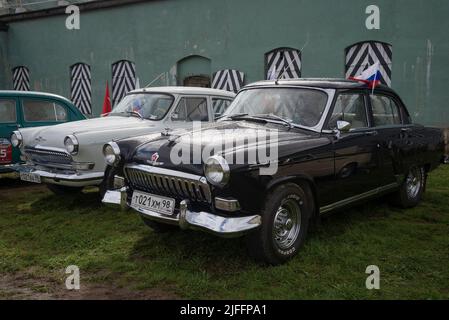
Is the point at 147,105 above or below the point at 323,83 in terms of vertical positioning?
below

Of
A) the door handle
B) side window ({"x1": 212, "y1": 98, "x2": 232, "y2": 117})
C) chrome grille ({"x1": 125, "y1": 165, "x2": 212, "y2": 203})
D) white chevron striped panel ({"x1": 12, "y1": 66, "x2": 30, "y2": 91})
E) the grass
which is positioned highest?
white chevron striped panel ({"x1": 12, "y1": 66, "x2": 30, "y2": 91})

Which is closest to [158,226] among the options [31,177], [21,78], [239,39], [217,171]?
[217,171]

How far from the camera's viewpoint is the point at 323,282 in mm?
3607

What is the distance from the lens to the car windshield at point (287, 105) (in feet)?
14.6

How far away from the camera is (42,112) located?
7559 millimetres

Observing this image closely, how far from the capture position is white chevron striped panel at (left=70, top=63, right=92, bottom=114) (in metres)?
15.6

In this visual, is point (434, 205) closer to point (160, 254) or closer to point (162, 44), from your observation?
point (160, 254)

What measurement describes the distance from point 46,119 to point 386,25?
753cm

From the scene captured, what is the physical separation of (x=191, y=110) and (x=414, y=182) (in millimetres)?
3304

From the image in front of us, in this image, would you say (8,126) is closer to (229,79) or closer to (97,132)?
(97,132)

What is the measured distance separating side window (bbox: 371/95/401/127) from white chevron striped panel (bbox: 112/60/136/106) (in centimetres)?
1034

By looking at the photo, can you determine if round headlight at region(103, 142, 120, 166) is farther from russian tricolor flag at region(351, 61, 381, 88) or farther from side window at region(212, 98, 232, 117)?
russian tricolor flag at region(351, 61, 381, 88)

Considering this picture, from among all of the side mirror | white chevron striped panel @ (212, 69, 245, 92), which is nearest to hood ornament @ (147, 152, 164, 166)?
the side mirror
